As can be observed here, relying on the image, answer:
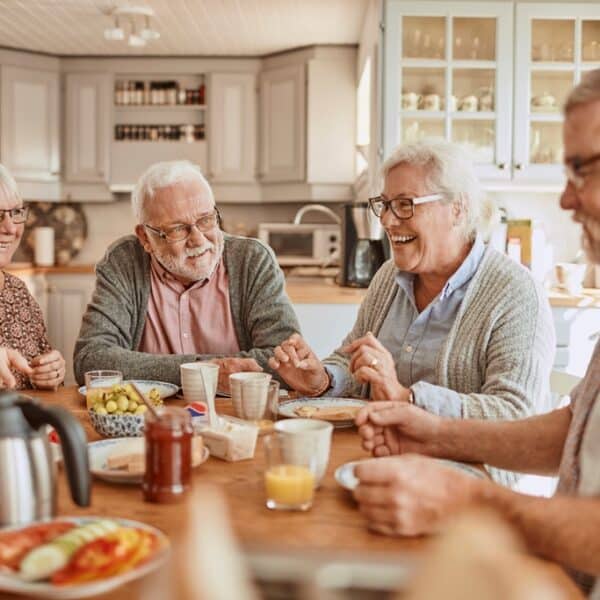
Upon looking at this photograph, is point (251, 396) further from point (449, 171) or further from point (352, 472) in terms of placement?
point (449, 171)

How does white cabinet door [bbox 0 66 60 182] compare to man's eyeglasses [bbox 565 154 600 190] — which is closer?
man's eyeglasses [bbox 565 154 600 190]

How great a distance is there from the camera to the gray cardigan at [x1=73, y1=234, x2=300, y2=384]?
2.26m

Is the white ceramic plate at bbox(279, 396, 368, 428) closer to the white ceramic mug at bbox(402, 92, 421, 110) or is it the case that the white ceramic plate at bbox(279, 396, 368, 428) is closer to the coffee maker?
the coffee maker

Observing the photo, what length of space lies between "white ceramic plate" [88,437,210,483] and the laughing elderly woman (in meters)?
0.49

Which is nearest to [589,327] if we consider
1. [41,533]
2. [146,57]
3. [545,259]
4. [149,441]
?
[545,259]

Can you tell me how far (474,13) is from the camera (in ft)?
12.6

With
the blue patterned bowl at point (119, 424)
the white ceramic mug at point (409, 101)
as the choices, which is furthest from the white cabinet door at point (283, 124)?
the blue patterned bowl at point (119, 424)

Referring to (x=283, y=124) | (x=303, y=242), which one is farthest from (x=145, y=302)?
(x=283, y=124)

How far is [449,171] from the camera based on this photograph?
1896 mm

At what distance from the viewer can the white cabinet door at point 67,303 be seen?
17.7 feet

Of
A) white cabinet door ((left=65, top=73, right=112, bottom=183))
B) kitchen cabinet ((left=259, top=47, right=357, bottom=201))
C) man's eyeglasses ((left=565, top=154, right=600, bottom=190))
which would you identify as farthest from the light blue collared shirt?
white cabinet door ((left=65, top=73, right=112, bottom=183))

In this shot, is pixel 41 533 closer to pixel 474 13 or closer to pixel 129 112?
pixel 474 13

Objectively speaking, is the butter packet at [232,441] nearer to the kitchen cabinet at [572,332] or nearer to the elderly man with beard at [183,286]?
the elderly man with beard at [183,286]

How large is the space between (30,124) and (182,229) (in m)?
3.75
